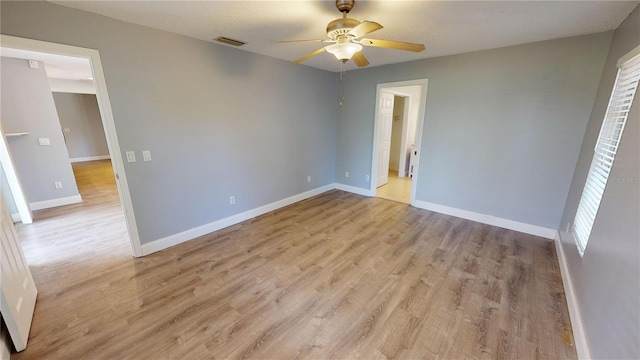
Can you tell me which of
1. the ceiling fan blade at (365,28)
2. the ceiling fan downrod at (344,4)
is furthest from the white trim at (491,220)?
the ceiling fan downrod at (344,4)

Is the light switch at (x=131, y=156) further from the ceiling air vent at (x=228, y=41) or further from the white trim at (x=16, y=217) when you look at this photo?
the white trim at (x=16, y=217)

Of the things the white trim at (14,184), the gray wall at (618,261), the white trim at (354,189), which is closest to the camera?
the gray wall at (618,261)

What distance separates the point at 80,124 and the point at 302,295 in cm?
1073

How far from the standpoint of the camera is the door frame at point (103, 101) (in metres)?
1.89

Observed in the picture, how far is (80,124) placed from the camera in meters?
8.37

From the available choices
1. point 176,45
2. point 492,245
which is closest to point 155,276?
point 176,45

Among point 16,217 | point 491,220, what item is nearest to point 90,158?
point 16,217

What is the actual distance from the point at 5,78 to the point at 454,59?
674 centimetres

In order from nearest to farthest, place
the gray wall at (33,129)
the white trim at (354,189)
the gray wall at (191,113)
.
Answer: the gray wall at (191,113) → the gray wall at (33,129) → the white trim at (354,189)

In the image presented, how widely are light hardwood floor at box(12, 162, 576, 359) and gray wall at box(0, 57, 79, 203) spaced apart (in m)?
1.35

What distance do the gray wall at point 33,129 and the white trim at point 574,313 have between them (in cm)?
672

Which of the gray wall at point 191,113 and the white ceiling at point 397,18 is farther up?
the white ceiling at point 397,18

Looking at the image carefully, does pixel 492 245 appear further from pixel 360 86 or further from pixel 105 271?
pixel 105 271

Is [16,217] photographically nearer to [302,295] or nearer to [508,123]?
[302,295]
